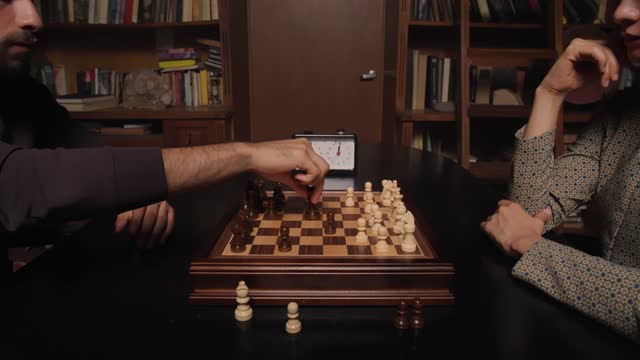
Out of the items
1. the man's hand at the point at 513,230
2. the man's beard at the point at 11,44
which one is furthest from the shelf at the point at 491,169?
the man's beard at the point at 11,44

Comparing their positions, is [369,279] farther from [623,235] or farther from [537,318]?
[623,235]

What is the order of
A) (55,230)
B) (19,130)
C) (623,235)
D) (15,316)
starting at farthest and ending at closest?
(19,130), (55,230), (623,235), (15,316)

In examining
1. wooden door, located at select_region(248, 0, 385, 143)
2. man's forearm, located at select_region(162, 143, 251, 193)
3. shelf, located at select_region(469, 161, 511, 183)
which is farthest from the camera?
wooden door, located at select_region(248, 0, 385, 143)

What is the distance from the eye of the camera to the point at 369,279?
841 mm

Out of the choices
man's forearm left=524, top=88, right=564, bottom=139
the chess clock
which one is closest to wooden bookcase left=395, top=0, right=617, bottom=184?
the chess clock

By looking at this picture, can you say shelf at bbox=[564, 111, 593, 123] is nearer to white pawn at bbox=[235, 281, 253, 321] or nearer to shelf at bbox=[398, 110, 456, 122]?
shelf at bbox=[398, 110, 456, 122]

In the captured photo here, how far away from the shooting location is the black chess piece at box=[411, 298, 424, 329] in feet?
2.44

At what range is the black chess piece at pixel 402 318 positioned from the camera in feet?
2.46

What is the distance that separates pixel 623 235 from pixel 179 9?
3.14m

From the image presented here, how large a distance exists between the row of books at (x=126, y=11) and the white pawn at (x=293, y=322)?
3.06 metres

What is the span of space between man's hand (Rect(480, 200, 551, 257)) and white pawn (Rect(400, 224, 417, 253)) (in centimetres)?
20

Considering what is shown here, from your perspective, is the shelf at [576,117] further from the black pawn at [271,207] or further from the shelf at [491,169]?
the black pawn at [271,207]

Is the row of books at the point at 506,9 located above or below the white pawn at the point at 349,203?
above

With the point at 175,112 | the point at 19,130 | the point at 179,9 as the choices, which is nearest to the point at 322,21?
the point at 179,9
